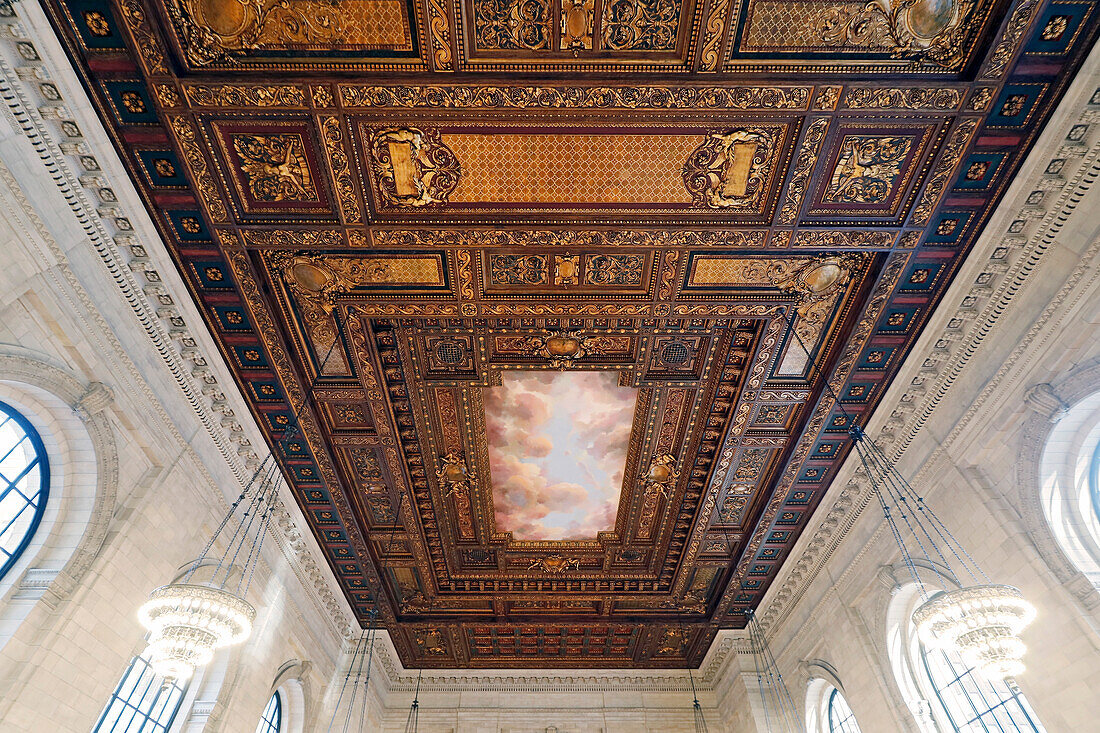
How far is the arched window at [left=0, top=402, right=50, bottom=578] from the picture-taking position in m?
5.45

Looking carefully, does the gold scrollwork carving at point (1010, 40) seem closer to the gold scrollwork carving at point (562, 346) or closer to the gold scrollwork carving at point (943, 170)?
the gold scrollwork carving at point (943, 170)

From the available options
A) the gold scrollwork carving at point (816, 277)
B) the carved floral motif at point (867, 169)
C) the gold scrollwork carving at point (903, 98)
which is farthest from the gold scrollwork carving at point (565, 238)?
the gold scrollwork carving at point (903, 98)

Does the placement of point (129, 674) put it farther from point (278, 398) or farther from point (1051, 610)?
point (1051, 610)

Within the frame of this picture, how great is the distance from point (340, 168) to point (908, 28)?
5.19 m

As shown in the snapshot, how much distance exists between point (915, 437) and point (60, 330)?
10.1m

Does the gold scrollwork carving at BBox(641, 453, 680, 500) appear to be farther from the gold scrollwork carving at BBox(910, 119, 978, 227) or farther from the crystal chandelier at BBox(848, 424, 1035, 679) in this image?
the gold scrollwork carving at BBox(910, 119, 978, 227)

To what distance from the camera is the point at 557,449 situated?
911 centimetres

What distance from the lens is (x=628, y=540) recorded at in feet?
35.2

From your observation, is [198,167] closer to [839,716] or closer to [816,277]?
[816,277]

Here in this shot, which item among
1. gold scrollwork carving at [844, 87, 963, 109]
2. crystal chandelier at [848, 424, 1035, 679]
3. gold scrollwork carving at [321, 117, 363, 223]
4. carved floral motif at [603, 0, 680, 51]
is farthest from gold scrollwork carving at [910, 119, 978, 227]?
gold scrollwork carving at [321, 117, 363, 223]

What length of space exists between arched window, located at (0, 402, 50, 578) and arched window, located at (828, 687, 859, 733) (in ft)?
38.7

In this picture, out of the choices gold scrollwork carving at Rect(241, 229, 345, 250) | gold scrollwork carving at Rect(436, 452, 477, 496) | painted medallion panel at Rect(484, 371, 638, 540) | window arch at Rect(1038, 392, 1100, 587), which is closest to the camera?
window arch at Rect(1038, 392, 1100, 587)

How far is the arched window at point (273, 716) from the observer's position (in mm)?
9982

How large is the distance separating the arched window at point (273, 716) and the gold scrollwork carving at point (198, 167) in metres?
8.64
